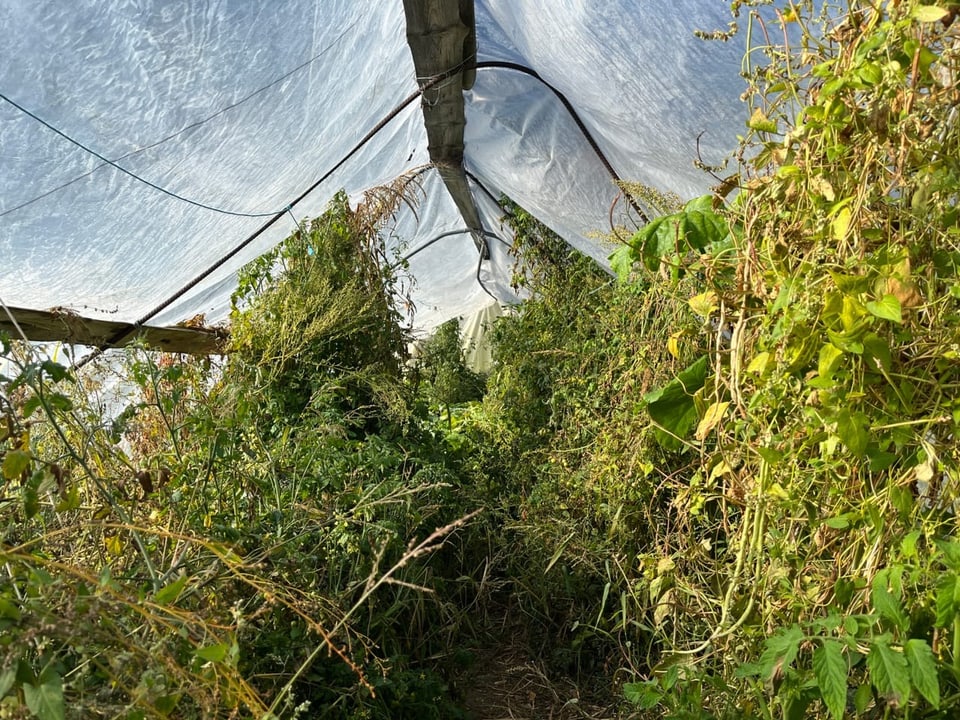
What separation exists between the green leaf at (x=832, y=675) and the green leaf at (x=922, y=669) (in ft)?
0.28

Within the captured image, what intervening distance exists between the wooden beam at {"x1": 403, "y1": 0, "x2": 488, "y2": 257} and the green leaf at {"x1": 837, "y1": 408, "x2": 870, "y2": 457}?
6.77ft

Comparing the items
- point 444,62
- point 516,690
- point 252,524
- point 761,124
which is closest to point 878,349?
point 761,124

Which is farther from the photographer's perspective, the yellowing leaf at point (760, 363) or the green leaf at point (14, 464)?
the yellowing leaf at point (760, 363)

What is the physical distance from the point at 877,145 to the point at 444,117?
2754 millimetres

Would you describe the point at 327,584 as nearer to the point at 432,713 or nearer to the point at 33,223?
the point at 432,713

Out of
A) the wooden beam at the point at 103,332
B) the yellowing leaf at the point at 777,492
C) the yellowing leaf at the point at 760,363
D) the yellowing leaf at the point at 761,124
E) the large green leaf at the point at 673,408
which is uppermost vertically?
the wooden beam at the point at 103,332

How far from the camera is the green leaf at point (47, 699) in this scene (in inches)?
27.8

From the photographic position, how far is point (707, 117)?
2.55 meters

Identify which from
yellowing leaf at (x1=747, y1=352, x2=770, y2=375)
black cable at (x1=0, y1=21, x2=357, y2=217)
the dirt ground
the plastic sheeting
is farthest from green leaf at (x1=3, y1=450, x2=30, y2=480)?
the dirt ground

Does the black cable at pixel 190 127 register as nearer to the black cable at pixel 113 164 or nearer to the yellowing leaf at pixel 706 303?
the black cable at pixel 113 164

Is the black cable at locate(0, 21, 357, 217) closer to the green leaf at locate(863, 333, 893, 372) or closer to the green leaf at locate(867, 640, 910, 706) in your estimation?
the green leaf at locate(863, 333, 893, 372)

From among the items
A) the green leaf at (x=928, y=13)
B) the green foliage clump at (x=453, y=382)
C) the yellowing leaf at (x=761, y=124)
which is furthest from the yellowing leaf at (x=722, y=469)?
the green foliage clump at (x=453, y=382)

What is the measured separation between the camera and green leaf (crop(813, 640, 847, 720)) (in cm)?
108

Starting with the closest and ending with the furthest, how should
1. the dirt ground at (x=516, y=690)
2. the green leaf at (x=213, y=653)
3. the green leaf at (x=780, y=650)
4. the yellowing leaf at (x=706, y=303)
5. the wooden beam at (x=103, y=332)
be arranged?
the green leaf at (x=213, y=653)
the green leaf at (x=780, y=650)
the yellowing leaf at (x=706, y=303)
the wooden beam at (x=103, y=332)
the dirt ground at (x=516, y=690)
